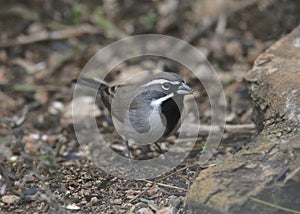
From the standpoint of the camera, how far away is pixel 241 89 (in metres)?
7.26

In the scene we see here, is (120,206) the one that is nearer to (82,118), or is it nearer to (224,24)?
(82,118)

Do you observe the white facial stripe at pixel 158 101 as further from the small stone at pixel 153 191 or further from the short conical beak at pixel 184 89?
the small stone at pixel 153 191

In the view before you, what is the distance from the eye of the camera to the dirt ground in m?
6.24

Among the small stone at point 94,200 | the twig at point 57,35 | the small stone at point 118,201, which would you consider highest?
the twig at point 57,35

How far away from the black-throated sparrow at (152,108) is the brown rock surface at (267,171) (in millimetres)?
786

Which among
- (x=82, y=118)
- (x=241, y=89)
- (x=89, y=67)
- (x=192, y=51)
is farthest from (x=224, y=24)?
(x=82, y=118)

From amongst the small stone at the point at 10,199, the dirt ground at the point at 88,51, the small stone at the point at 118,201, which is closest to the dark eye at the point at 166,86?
the dirt ground at the point at 88,51

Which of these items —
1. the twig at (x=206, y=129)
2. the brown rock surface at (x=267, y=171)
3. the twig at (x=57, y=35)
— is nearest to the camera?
the brown rock surface at (x=267, y=171)

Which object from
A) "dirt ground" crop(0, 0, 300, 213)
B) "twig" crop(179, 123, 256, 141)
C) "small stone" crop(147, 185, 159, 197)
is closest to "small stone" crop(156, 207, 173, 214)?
"small stone" crop(147, 185, 159, 197)

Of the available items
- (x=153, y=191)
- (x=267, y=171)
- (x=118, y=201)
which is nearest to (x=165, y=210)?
(x=153, y=191)

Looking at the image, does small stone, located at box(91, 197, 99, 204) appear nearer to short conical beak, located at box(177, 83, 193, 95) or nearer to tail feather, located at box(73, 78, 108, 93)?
short conical beak, located at box(177, 83, 193, 95)

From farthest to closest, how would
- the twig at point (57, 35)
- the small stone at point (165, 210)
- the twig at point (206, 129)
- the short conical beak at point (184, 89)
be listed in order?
the twig at point (57, 35) < the twig at point (206, 129) < the short conical beak at point (184, 89) < the small stone at point (165, 210)

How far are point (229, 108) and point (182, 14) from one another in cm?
229

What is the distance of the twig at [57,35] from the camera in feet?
27.8
